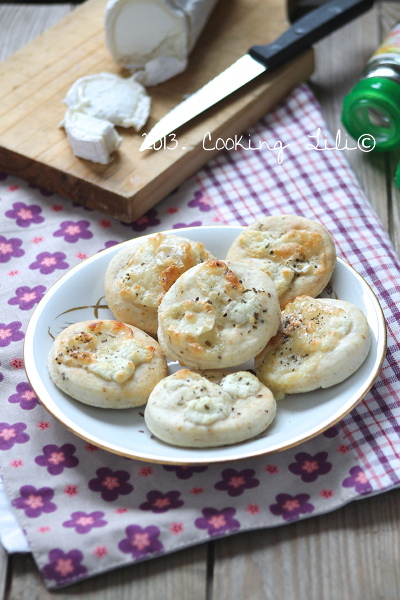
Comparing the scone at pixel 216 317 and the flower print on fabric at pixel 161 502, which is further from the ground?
the scone at pixel 216 317

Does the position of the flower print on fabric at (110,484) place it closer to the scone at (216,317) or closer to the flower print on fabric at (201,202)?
the scone at (216,317)

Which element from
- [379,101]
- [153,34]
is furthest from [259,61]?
[379,101]

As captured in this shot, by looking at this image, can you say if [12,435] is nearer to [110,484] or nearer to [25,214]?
[110,484]

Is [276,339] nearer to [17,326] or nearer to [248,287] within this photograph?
[248,287]

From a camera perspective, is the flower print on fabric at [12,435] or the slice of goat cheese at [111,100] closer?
the flower print on fabric at [12,435]

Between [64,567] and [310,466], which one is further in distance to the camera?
[310,466]

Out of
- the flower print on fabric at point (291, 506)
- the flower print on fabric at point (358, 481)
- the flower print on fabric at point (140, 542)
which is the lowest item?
the flower print on fabric at point (358, 481)

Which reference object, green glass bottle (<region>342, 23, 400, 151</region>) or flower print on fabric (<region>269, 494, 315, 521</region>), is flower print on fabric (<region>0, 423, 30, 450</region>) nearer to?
flower print on fabric (<region>269, 494, 315, 521</region>)

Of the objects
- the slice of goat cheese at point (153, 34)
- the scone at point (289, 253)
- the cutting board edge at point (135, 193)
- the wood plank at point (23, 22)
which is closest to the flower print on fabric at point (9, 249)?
the cutting board edge at point (135, 193)
